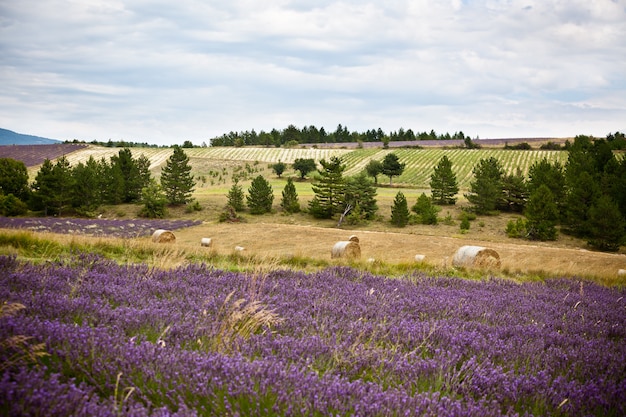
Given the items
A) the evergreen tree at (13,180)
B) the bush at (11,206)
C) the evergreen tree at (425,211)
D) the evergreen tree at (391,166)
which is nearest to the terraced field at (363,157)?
the evergreen tree at (391,166)

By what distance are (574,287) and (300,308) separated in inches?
268

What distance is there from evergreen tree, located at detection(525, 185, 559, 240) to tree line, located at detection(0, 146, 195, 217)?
142 feet

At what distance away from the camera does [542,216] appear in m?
48.7

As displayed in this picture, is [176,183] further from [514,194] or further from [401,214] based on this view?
[514,194]

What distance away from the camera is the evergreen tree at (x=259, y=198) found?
193 ft

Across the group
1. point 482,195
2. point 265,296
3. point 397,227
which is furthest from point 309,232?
point 265,296

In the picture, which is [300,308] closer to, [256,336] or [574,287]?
[256,336]

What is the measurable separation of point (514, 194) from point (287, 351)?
209ft

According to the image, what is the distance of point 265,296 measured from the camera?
5.43m

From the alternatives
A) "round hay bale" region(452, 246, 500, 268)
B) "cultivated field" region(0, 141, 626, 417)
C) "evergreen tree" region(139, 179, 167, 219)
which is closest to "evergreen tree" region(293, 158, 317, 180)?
"evergreen tree" region(139, 179, 167, 219)

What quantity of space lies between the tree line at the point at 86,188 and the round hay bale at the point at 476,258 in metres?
47.9

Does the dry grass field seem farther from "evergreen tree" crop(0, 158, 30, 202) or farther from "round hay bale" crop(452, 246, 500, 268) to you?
"evergreen tree" crop(0, 158, 30, 202)

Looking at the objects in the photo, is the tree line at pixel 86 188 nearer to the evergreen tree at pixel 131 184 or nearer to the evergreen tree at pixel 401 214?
the evergreen tree at pixel 131 184

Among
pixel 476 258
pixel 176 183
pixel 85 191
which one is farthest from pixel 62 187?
pixel 476 258
